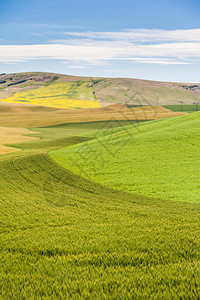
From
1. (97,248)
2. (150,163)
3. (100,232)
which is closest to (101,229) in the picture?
(100,232)

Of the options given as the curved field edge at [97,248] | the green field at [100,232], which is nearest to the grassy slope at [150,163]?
the green field at [100,232]

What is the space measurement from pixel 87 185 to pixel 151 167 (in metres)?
5.53

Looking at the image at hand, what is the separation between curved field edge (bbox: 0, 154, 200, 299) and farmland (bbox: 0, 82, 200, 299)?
0.02 meters

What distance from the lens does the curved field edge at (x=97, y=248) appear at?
563cm

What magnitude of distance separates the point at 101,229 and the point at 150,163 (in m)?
12.7

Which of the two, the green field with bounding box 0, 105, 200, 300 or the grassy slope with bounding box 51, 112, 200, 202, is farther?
the grassy slope with bounding box 51, 112, 200, 202

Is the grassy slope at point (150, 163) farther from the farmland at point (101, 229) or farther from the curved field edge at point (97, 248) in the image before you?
the curved field edge at point (97, 248)

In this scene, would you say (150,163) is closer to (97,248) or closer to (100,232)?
(100,232)

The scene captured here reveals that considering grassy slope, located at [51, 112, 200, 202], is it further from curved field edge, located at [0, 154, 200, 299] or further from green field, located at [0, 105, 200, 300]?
curved field edge, located at [0, 154, 200, 299]

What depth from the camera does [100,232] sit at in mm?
8562

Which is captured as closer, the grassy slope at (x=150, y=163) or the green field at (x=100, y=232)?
the green field at (x=100, y=232)

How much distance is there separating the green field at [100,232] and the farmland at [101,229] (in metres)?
0.03

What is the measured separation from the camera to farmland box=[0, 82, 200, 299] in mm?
5719

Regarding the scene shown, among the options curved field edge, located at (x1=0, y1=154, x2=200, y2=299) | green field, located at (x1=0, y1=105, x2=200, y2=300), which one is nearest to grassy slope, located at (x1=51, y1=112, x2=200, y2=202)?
green field, located at (x1=0, y1=105, x2=200, y2=300)
